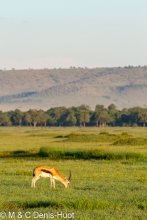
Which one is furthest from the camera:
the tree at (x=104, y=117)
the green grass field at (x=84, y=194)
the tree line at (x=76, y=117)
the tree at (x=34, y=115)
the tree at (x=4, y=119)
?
the tree at (x=4, y=119)

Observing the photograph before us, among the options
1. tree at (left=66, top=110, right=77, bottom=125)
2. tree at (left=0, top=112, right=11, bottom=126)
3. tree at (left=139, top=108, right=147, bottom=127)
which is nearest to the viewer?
tree at (left=139, top=108, right=147, bottom=127)

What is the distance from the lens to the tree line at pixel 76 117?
13262 centimetres

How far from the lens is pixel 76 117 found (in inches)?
5463

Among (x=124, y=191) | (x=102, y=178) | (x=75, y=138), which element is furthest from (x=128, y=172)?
(x=75, y=138)

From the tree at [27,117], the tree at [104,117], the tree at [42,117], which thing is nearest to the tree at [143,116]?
the tree at [104,117]

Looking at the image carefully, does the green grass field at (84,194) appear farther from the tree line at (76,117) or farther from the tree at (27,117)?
the tree at (27,117)

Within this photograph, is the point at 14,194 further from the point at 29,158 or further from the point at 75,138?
the point at 75,138

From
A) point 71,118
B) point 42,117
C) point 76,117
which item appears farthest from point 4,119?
point 76,117

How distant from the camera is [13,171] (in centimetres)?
2423

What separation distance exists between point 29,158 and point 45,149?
1.76 m

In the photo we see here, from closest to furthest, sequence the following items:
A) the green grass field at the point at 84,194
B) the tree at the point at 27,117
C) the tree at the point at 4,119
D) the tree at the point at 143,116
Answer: the green grass field at the point at 84,194
the tree at the point at 143,116
the tree at the point at 27,117
the tree at the point at 4,119

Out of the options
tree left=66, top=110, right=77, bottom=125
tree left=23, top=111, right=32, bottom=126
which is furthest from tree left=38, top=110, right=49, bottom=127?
tree left=66, top=110, right=77, bottom=125

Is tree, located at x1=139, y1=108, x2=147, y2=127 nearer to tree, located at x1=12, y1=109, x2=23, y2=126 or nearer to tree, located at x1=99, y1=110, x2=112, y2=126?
tree, located at x1=99, y1=110, x2=112, y2=126

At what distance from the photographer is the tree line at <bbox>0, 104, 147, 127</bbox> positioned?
435 feet
